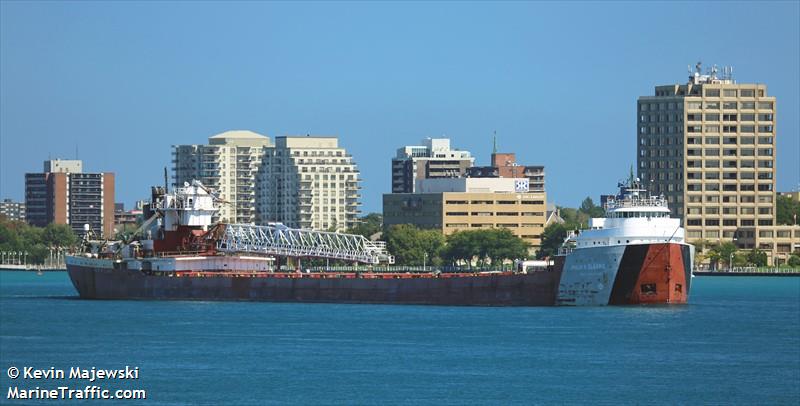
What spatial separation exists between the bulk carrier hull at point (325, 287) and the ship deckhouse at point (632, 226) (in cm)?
383

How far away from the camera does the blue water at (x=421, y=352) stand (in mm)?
66062

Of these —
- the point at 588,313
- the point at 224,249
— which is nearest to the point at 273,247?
the point at 224,249

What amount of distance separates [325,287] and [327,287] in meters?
0.15

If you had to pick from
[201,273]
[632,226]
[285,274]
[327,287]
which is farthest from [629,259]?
[201,273]

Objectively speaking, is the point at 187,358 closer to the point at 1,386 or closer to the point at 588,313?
the point at 1,386

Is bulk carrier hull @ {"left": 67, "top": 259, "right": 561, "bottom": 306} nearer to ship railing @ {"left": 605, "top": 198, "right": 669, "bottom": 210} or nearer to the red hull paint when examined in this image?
ship railing @ {"left": 605, "top": 198, "right": 669, "bottom": 210}

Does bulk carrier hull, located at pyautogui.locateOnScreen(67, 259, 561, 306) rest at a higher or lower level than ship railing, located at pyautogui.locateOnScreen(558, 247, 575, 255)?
lower

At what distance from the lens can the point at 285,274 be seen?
121 metres

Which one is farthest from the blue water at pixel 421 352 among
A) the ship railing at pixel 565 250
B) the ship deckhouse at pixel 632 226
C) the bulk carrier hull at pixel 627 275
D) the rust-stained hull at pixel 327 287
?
the ship deckhouse at pixel 632 226

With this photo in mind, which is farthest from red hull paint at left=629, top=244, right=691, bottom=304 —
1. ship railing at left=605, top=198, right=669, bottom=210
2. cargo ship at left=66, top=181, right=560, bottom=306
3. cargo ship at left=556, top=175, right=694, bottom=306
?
cargo ship at left=66, top=181, right=560, bottom=306

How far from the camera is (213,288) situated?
119 meters

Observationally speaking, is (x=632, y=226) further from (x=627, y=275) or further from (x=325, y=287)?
(x=325, y=287)

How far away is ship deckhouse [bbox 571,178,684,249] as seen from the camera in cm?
9856

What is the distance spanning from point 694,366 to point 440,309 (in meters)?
→ 34.8
